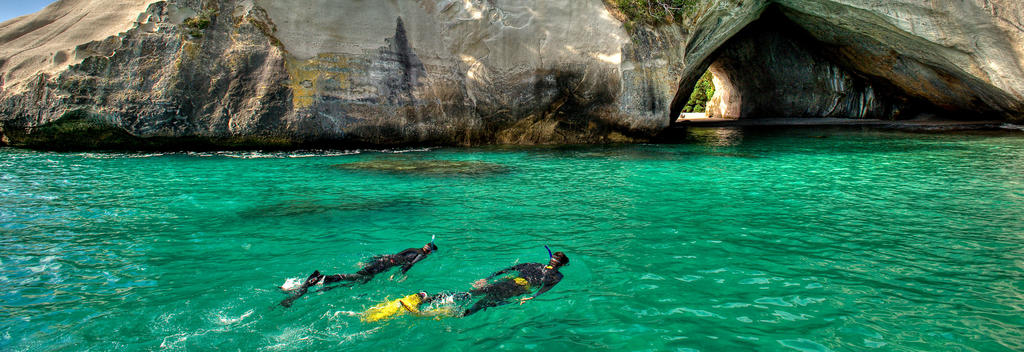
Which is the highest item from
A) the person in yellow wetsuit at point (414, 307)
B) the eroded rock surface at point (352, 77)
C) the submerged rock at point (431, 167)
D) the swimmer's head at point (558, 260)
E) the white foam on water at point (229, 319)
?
the eroded rock surface at point (352, 77)

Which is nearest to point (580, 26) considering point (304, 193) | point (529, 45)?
point (529, 45)

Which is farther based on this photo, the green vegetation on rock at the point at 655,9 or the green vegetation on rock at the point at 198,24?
the green vegetation on rock at the point at 655,9

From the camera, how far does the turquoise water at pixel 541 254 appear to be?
4.14m

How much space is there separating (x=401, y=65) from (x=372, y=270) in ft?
43.7

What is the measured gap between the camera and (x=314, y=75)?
55.1 feet

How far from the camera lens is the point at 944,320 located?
A: 4285mm

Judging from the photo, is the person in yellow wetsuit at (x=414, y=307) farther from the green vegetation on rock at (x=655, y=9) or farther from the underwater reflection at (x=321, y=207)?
the green vegetation on rock at (x=655, y=9)

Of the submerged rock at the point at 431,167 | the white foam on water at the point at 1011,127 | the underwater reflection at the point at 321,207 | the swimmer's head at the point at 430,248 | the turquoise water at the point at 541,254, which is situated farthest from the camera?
the white foam on water at the point at 1011,127

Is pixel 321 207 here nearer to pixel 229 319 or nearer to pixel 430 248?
A: pixel 430 248

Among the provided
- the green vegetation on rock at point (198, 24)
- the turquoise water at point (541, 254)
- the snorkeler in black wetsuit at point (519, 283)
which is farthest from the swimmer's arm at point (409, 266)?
the green vegetation on rock at point (198, 24)

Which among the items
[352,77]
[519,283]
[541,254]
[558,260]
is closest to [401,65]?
[352,77]

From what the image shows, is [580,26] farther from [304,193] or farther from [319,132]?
[304,193]

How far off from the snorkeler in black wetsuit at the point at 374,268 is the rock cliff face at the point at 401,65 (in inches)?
479

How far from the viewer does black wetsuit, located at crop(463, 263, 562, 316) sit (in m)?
4.73
